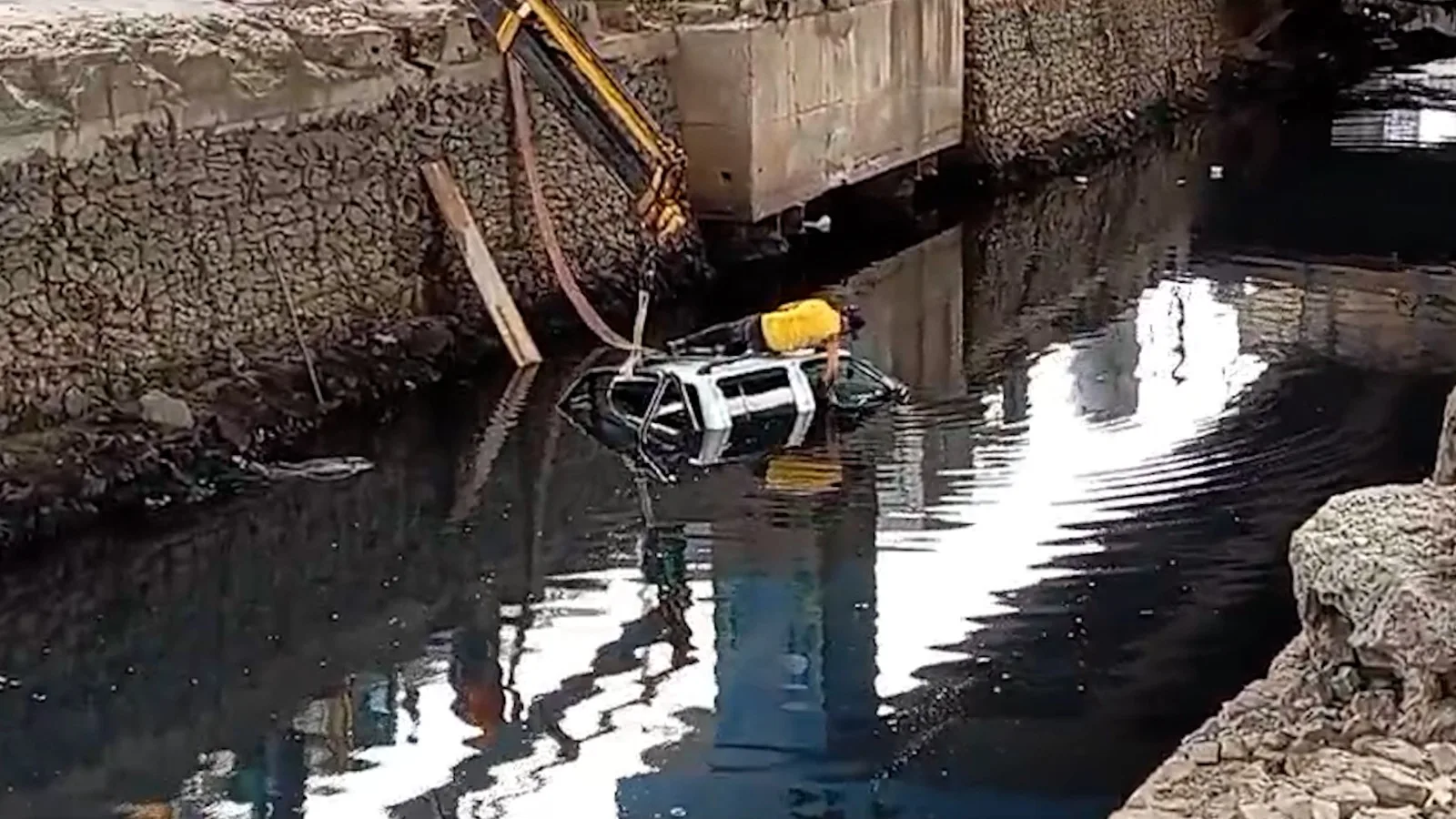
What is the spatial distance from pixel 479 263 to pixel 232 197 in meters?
2.24

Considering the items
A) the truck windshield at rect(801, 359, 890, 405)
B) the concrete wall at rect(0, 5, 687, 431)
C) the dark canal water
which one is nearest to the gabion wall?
the concrete wall at rect(0, 5, 687, 431)

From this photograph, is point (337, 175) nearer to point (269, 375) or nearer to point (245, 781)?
point (269, 375)

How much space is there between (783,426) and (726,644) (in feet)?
11.6

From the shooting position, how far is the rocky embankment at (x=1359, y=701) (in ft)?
23.3

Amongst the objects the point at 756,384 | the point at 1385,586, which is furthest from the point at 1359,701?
the point at 756,384

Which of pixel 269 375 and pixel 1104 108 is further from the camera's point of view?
pixel 1104 108

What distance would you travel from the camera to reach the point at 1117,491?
12516mm

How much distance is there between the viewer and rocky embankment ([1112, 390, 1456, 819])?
23.3 feet

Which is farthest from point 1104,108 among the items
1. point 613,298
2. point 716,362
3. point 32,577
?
point 32,577

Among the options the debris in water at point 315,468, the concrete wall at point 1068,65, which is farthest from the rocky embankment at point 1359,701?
the concrete wall at point 1068,65

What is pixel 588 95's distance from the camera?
1569 centimetres

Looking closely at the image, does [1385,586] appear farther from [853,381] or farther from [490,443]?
[490,443]

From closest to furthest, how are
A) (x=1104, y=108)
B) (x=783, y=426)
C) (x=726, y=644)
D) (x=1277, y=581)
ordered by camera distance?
1. (x=726, y=644)
2. (x=1277, y=581)
3. (x=783, y=426)
4. (x=1104, y=108)

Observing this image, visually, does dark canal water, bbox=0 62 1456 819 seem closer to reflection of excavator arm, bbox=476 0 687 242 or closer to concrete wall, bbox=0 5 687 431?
concrete wall, bbox=0 5 687 431
